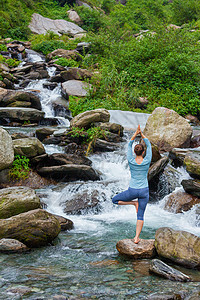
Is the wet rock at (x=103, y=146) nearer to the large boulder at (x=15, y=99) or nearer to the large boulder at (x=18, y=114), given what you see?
the large boulder at (x=18, y=114)

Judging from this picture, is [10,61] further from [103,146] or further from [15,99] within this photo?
[103,146]

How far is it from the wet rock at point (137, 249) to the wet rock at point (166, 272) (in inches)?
24.4

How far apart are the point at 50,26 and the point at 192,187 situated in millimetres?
35225

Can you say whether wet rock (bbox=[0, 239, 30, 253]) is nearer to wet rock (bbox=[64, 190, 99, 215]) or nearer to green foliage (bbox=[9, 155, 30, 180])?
wet rock (bbox=[64, 190, 99, 215])

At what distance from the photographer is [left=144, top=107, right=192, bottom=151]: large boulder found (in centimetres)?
1152

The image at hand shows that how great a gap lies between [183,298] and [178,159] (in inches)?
272

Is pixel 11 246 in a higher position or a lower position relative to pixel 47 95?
higher

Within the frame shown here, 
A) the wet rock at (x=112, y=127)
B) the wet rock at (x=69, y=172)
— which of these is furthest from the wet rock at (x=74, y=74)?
the wet rock at (x=69, y=172)

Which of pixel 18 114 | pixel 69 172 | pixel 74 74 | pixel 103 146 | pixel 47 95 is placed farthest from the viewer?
pixel 74 74

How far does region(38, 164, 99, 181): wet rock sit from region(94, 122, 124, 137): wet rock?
3267 millimetres

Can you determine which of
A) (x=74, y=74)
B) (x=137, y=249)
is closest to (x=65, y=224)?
(x=137, y=249)

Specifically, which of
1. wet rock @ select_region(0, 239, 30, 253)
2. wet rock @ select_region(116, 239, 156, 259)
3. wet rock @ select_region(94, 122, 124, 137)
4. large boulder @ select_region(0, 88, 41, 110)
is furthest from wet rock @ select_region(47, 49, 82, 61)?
wet rock @ select_region(116, 239, 156, 259)

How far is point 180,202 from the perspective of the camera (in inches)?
315

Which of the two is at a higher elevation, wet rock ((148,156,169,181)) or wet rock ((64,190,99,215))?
wet rock ((148,156,169,181))
